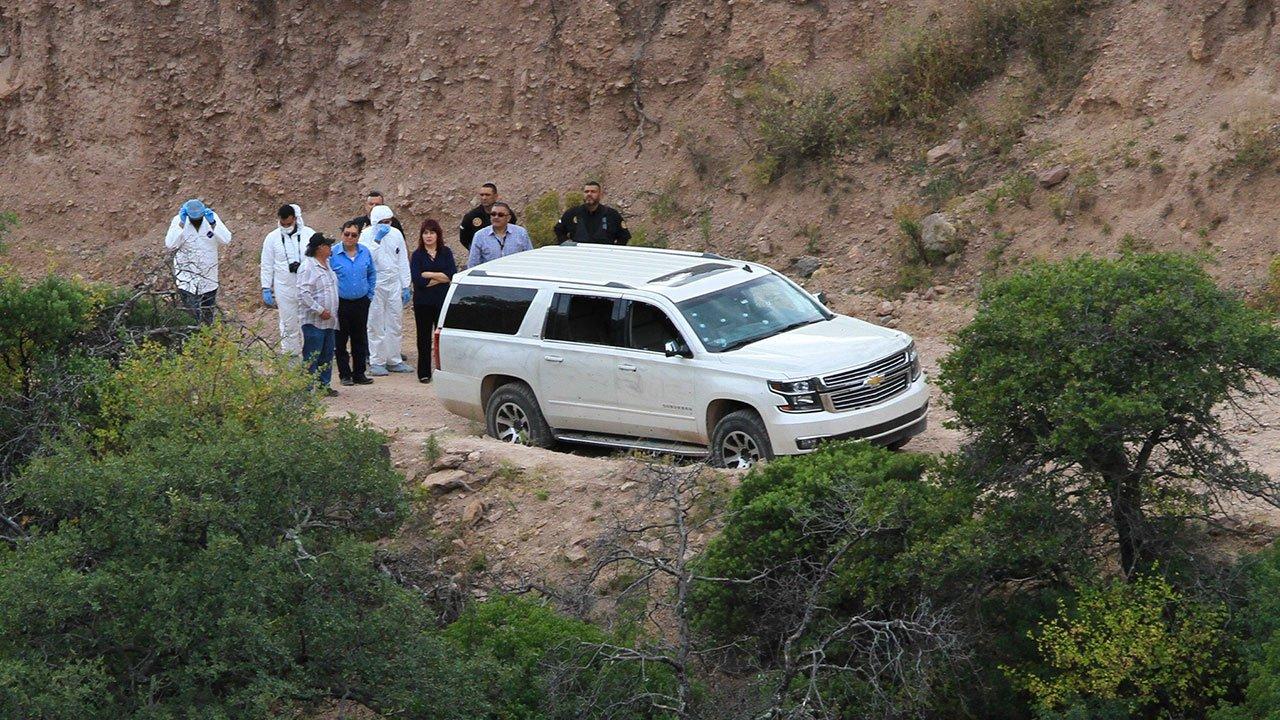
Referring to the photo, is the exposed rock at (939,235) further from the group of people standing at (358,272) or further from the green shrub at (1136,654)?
the green shrub at (1136,654)

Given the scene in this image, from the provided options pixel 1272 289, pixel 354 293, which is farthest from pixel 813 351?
pixel 354 293

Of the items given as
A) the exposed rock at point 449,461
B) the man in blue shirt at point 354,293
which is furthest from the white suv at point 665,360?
the man in blue shirt at point 354,293

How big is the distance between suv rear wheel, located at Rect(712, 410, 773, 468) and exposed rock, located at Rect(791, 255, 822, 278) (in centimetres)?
606

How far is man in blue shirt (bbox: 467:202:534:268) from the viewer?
1641cm

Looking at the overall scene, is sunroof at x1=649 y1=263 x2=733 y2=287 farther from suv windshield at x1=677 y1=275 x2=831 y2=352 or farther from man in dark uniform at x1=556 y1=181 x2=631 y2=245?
man in dark uniform at x1=556 y1=181 x2=631 y2=245

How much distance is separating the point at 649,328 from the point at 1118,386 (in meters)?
4.26

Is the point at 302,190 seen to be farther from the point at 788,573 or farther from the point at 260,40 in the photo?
the point at 788,573

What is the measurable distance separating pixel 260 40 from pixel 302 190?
8.72 feet

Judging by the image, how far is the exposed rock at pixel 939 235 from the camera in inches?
688

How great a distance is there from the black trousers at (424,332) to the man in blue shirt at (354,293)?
0.55 m

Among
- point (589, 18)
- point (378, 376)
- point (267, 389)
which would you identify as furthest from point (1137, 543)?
point (589, 18)

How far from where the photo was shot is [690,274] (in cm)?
1362

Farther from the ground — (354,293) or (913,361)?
(354,293)

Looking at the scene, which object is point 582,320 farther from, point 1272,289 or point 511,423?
point 1272,289
